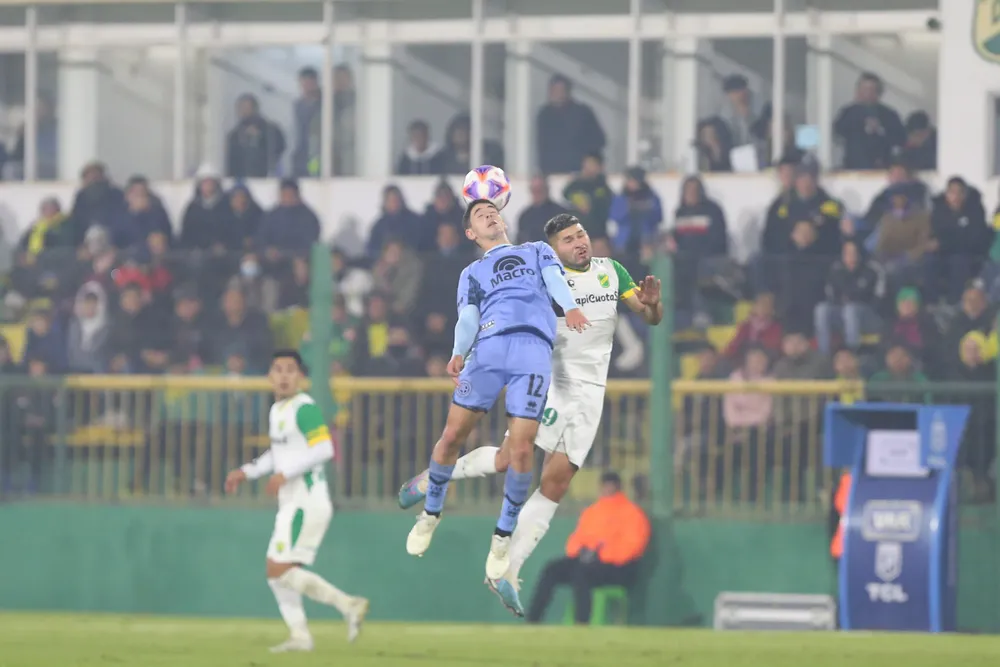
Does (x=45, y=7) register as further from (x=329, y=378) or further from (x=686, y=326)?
(x=686, y=326)

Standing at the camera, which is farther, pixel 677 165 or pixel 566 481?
pixel 677 165

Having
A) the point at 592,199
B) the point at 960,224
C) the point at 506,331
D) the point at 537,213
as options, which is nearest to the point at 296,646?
the point at 506,331

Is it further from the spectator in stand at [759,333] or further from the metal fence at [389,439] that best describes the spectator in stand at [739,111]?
the metal fence at [389,439]

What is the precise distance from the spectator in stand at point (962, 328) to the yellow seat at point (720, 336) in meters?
1.70

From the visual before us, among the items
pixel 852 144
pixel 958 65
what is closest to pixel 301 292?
pixel 852 144

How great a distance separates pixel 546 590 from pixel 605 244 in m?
3.15

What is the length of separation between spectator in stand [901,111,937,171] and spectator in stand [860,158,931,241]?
2.10 meters

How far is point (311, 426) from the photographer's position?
589 inches

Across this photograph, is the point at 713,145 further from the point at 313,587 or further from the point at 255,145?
the point at 313,587

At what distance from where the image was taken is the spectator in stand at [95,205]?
68.9ft

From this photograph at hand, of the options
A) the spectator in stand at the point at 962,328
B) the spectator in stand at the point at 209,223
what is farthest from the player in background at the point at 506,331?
the spectator in stand at the point at 209,223

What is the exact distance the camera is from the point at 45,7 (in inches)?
1001

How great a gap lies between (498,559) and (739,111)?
12.3 meters

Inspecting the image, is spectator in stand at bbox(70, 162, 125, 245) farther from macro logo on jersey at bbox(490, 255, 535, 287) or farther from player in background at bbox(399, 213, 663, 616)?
macro logo on jersey at bbox(490, 255, 535, 287)
